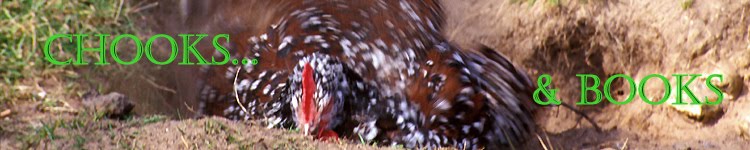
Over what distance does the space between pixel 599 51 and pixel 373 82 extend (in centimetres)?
151

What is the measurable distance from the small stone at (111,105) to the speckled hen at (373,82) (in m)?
0.48

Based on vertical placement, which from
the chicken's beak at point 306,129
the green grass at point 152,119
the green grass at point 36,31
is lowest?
the chicken's beak at point 306,129

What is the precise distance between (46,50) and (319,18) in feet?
3.34

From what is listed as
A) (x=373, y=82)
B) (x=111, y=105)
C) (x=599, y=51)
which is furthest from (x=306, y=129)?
(x=599, y=51)

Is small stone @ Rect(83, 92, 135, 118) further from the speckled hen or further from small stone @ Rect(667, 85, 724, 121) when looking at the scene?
small stone @ Rect(667, 85, 724, 121)

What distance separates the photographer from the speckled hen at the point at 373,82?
11.5 ft

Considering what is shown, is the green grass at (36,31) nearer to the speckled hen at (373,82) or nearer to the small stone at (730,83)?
the speckled hen at (373,82)

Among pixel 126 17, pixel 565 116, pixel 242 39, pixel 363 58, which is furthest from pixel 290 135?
pixel 565 116

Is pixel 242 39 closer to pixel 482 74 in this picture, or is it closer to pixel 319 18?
pixel 319 18

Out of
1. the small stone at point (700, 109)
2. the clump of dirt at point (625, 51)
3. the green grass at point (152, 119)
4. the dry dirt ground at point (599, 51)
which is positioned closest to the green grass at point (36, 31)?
the dry dirt ground at point (599, 51)

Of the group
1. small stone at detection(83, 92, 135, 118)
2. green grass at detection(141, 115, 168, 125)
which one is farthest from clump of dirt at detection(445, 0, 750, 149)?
small stone at detection(83, 92, 135, 118)

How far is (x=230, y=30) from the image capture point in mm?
4102

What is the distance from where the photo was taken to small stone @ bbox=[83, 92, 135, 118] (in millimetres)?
3303

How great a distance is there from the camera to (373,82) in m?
3.63
